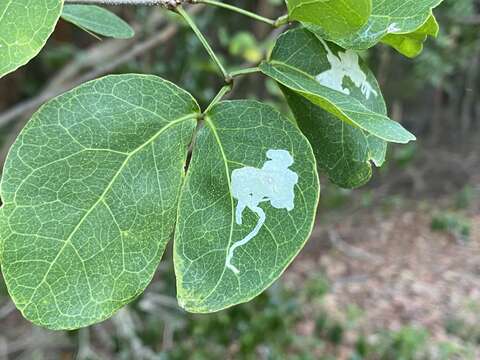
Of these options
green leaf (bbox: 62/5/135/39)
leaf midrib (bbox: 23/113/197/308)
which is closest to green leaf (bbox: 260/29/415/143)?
leaf midrib (bbox: 23/113/197/308)

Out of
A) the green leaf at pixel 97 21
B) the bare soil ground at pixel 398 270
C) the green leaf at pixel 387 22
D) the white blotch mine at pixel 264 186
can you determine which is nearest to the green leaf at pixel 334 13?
the green leaf at pixel 387 22

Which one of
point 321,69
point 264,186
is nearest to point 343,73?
point 321,69

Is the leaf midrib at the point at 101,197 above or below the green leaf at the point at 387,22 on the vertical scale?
below

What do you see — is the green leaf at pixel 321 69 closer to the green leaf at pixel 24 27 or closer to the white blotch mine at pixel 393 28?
the white blotch mine at pixel 393 28

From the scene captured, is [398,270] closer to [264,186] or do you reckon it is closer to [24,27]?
[264,186]

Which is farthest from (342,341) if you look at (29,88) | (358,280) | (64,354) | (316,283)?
(29,88)

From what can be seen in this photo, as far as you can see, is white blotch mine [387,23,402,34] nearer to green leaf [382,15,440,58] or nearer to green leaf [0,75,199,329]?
green leaf [382,15,440,58]
